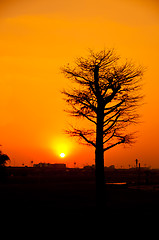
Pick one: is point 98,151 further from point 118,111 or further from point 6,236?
point 6,236

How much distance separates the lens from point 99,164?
21.0 m

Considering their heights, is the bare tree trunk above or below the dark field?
above

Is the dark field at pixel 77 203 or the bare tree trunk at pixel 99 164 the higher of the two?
the bare tree trunk at pixel 99 164

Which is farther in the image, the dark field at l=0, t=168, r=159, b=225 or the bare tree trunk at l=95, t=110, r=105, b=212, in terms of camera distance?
the dark field at l=0, t=168, r=159, b=225

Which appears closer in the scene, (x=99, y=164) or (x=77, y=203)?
(x=99, y=164)

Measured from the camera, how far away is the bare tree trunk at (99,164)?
20.6 meters

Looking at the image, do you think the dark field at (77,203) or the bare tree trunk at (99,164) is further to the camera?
the dark field at (77,203)

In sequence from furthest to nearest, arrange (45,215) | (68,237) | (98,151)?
(45,215) → (98,151) → (68,237)

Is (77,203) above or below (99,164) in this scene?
below

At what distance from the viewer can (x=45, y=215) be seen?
75.9 ft

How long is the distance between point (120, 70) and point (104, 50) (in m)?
1.52

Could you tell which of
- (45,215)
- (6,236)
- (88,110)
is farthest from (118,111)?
(6,236)

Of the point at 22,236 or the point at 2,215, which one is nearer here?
the point at 22,236

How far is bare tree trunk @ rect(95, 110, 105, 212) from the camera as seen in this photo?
67.5ft
